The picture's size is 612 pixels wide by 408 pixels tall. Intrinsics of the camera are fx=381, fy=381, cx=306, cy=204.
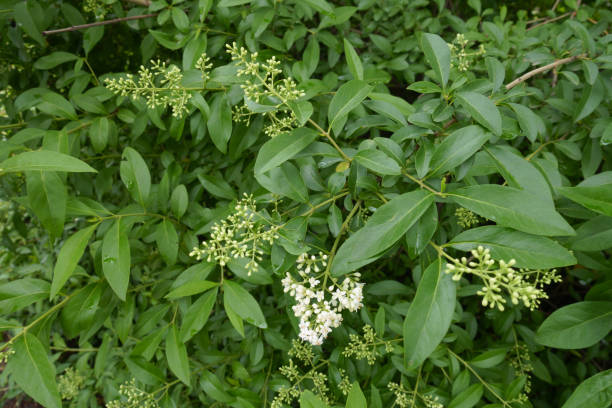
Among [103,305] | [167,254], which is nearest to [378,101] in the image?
[167,254]

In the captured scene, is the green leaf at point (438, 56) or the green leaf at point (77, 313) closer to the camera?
the green leaf at point (438, 56)

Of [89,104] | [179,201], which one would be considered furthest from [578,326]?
[89,104]

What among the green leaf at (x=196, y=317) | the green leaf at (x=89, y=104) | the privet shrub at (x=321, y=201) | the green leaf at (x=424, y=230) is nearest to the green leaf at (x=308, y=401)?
the privet shrub at (x=321, y=201)

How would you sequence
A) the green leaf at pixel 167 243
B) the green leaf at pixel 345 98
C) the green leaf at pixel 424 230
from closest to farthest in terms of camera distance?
the green leaf at pixel 424 230 → the green leaf at pixel 345 98 → the green leaf at pixel 167 243

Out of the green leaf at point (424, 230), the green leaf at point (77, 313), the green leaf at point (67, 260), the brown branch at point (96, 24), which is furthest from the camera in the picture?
the brown branch at point (96, 24)

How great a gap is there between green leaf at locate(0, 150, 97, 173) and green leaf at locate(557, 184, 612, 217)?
4.78 feet

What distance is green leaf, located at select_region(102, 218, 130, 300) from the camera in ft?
4.71

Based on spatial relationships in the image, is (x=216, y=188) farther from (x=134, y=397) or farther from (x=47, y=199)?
(x=134, y=397)

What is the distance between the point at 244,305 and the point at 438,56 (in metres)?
1.18

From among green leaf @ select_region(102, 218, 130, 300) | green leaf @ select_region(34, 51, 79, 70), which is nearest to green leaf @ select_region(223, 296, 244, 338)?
green leaf @ select_region(102, 218, 130, 300)

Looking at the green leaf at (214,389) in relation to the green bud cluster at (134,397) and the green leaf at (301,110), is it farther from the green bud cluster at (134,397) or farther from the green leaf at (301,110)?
the green leaf at (301,110)

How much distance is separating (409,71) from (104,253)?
200 cm

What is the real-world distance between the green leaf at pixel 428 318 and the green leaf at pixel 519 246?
149mm

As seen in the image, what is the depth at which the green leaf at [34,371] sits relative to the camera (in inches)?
52.5
